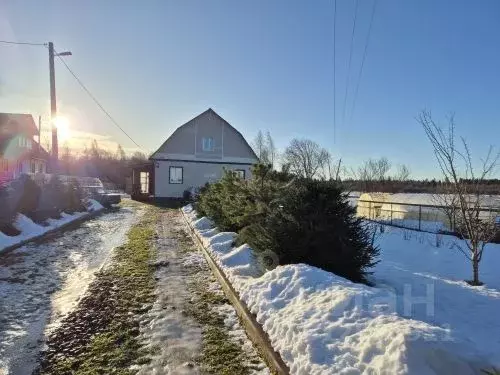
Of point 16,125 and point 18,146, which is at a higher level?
point 16,125

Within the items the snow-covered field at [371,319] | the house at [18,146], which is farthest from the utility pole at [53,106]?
the snow-covered field at [371,319]

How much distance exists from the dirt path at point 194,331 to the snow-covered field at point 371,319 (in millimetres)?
340

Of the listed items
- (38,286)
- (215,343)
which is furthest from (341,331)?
(38,286)

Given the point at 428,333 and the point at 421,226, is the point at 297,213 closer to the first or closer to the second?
the point at 428,333

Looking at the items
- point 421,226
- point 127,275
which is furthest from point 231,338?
point 421,226

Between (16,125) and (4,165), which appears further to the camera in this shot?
(16,125)

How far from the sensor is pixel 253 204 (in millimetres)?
9094

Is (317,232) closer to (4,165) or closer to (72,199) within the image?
(72,199)

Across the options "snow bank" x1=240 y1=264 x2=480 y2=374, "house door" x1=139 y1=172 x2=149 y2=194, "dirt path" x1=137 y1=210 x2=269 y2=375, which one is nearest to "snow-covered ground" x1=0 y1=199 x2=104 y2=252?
"dirt path" x1=137 y1=210 x2=269 y2=375

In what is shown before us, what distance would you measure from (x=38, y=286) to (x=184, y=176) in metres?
26.8

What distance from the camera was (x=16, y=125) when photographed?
3838cm

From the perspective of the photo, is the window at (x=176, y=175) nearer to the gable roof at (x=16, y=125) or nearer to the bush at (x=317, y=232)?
the gable roof at (x=16, y=125)

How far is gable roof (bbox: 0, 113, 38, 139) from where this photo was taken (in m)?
36.9

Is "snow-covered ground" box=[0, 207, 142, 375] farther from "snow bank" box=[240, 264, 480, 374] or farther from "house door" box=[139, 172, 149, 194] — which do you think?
"house door" box=[139, 172, 149, 194]
